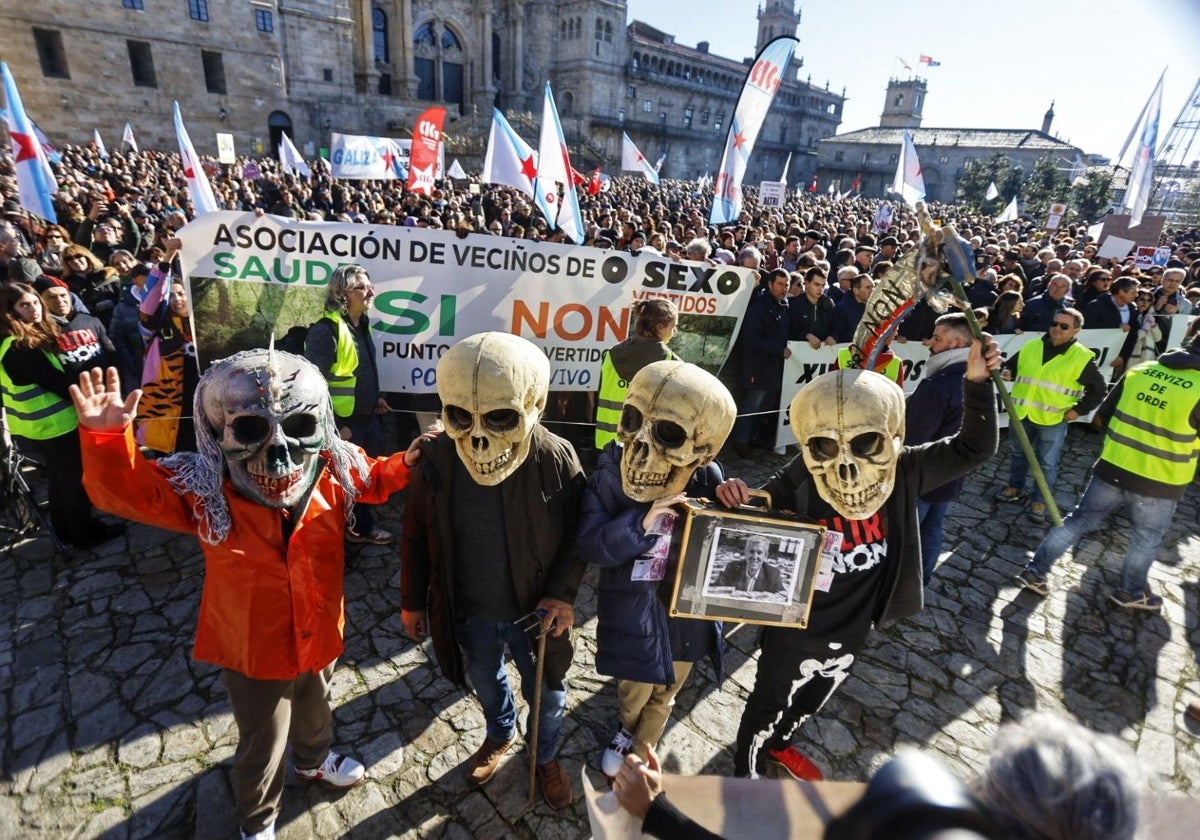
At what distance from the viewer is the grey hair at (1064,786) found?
86 cm

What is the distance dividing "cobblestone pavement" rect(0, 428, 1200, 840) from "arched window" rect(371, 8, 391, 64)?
51359 millimetres

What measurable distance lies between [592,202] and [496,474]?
751 inches

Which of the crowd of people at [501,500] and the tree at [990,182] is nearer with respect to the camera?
the crowd of people at [501,500]

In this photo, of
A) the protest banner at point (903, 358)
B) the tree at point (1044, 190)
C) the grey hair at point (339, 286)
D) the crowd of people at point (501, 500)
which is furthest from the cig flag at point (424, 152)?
the tree at point (1044, 190)

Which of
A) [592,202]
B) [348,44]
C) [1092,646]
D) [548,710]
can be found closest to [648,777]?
[548,710]

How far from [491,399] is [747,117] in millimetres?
6964

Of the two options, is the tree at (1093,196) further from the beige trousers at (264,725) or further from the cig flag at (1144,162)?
the beige trousers at (264,725)

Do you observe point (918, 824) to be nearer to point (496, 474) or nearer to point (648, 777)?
point (648, 777)

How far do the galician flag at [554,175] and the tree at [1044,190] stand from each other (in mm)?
40623

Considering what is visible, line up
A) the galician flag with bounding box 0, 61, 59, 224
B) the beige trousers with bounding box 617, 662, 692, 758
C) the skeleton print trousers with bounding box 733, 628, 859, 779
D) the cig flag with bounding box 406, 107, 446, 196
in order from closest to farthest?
the skeleton print trousers with bounding box 733, 628, 859, 779 < the beige trousers with bounding box 617, 662, 692, 758 < the galician flag with bounding box 0, 61, 59, 224 < the cig flag with bounding box 406, 107, 446, 196

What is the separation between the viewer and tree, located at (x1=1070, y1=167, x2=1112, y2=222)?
36.1m

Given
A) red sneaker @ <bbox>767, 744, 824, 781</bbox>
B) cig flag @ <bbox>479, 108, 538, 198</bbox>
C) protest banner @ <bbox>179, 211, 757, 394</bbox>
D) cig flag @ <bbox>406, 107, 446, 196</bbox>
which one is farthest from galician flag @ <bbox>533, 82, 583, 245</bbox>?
red sneaker @ <bbox>767, 744, 824, 781</bbox>

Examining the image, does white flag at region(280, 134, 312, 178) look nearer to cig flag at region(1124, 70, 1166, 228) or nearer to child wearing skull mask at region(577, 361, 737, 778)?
child wearing skull mask at region(577, 361, 737, 778)

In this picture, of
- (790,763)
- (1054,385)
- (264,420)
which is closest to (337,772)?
(264,420)
